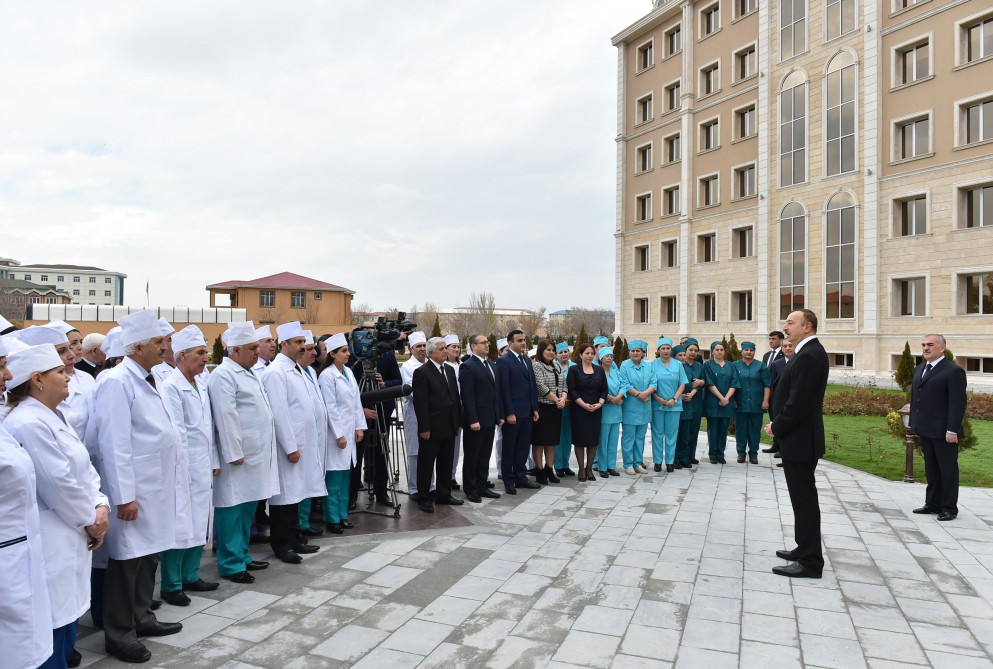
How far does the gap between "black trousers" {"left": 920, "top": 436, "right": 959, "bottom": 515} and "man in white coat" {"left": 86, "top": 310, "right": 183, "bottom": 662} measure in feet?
25.2

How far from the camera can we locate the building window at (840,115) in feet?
84.1

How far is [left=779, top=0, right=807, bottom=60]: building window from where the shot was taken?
27.5 m

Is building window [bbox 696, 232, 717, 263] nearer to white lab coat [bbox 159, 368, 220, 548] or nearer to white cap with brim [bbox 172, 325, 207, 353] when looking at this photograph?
white cap with brim [bbox 172, 325, 207, 353]

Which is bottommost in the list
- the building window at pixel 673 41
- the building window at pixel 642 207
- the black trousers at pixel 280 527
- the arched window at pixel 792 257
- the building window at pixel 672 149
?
the black trousers at pixel 280 527

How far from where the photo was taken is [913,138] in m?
24.3

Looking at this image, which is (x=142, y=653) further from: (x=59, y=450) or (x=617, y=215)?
(x=617, y=215)

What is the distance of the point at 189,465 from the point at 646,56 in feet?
124

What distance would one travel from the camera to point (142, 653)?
3.67 meters

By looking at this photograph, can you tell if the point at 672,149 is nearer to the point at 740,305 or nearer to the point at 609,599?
the point at 740,305

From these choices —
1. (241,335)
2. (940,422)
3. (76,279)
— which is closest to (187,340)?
(241,335)

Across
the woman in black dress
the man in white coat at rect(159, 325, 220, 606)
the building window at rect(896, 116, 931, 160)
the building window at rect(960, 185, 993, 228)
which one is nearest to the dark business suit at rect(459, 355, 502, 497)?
the woman in black dress

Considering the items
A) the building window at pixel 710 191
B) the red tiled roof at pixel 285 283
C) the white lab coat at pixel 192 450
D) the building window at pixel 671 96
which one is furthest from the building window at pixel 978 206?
the red tiled roof at pixel 285 283

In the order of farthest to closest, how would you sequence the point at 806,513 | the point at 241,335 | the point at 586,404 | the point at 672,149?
the point at 672,149
the point at 586,404
the point at 806,513
the point at 241,335

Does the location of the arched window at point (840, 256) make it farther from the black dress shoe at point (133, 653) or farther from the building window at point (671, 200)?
the black dress shoe at point (133, 653)
